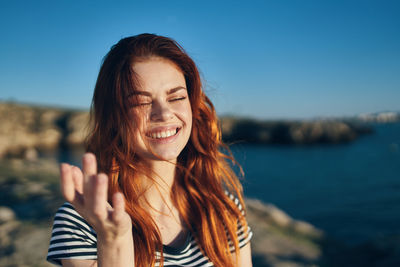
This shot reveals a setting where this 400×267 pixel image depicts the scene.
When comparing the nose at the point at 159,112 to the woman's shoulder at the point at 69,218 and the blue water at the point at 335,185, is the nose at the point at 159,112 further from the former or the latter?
the blue water at the point at 335,185

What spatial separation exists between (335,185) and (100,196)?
62.1 ft

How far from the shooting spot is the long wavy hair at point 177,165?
6.47 ft

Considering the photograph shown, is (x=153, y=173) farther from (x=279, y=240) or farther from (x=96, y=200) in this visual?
(x=279, y=240)

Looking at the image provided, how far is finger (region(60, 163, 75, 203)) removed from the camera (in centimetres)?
111

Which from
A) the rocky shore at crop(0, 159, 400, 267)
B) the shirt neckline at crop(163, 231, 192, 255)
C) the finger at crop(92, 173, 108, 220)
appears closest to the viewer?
the finger at crop(92, 173, 108, 220)

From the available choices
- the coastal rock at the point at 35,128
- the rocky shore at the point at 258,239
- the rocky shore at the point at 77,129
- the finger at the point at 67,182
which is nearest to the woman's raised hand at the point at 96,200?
the finger at the point at 67,182

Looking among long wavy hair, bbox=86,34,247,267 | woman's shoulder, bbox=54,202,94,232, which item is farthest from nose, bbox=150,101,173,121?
woman's shoulder, bbox=54,202,94,232

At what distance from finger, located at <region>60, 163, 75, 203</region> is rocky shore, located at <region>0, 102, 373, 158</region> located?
105ft

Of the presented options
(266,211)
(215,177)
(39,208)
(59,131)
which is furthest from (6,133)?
(215,177)

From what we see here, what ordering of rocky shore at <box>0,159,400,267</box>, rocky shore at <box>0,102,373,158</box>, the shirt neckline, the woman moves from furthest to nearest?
rocky shore at <box>0,102,373,158</box> < rocky shore at <box>0,159,400,267</box> < the shirt neckline < the woman

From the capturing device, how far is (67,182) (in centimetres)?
113

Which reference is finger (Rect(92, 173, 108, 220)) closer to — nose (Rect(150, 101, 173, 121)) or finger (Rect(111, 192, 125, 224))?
finger (Rect(111, 192, 125, 224))

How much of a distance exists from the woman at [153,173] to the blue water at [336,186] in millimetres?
2141

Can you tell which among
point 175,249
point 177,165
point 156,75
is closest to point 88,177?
point 156,75
